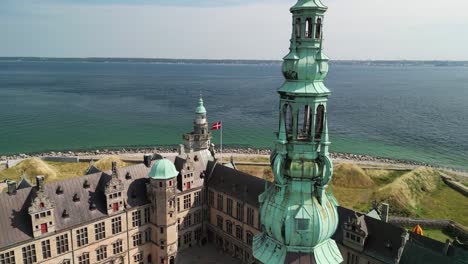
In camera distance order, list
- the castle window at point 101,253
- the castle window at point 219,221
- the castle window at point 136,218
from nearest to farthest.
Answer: the castle window at point 101,253 < the castle window at point 136,218 < the castle window at point 219,221

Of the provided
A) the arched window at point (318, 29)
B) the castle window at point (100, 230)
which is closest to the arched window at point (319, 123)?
the arched window at point (318, 29)

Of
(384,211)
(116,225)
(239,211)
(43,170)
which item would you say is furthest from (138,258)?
(43,170)

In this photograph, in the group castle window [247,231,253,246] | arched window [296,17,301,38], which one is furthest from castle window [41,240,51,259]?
Result: arched window [296,17,301,38]

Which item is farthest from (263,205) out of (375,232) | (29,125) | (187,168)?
(29,125)

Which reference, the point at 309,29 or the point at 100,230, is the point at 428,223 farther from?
the point at 309,29

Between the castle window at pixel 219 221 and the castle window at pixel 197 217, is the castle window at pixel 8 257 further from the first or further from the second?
the castle window at pixel 219 221

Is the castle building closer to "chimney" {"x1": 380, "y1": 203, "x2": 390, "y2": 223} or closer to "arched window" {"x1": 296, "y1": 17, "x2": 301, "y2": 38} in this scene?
"arched window" {"x1": 296, "y1": 17, "x2": 301, "y2": 38}
